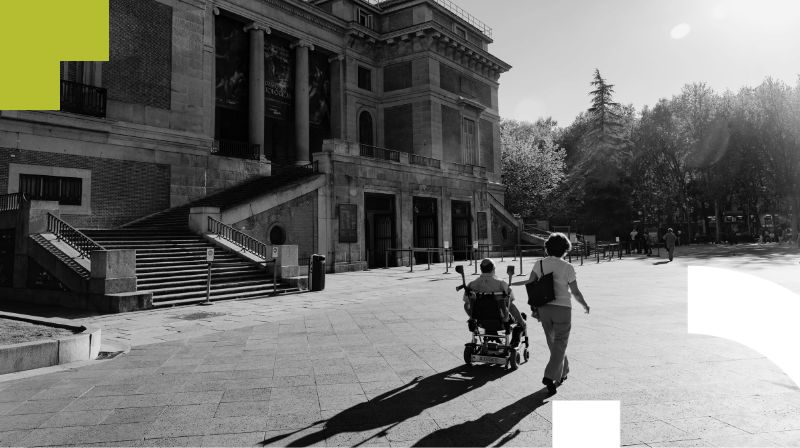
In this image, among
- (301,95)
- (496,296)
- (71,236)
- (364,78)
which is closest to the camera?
(496,296)

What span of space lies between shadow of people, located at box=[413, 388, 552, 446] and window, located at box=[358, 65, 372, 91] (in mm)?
32717

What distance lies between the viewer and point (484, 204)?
33.2 m

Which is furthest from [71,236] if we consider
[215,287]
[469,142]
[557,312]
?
[469,142]

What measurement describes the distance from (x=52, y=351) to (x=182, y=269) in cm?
818

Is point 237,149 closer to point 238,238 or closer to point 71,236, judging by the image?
point 238,238

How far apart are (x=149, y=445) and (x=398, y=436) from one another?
6.22 feet

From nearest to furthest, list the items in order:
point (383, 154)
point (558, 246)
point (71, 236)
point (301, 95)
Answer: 1. point (558, 246)
2. point (71, 236)
3. point (383, 154)
4. point (301, 95)

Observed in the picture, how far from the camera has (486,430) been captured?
4180mm

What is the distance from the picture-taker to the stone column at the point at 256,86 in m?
27.8

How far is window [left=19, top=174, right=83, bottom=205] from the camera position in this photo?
59.1ft

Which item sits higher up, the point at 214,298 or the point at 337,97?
the point at 337,97

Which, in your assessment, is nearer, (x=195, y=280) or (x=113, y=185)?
(x=195, y=280)

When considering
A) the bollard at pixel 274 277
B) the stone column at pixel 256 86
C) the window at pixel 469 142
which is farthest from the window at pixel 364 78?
the bollard at pixel 274 277

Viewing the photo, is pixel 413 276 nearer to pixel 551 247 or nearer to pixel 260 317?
pixel 260 317
